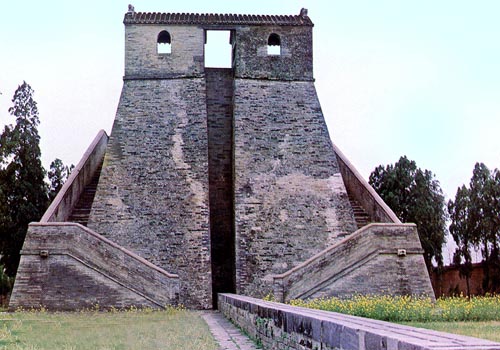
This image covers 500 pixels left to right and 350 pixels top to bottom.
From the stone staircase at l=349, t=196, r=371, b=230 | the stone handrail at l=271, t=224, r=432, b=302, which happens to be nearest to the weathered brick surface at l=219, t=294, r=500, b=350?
the stone handrail at l=271, t=224, r=432, b=302

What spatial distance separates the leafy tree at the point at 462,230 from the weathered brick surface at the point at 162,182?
1259 cm

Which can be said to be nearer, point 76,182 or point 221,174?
point 76,182

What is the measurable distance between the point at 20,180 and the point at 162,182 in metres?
7.50

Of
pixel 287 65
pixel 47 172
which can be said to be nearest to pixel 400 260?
pixel 287 65

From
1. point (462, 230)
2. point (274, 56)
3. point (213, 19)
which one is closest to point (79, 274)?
point (274, 56)

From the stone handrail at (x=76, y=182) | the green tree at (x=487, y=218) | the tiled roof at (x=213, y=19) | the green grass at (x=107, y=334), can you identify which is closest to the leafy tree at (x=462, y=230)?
the green tree at (x=487, y=218)

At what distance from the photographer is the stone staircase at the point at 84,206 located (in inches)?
862

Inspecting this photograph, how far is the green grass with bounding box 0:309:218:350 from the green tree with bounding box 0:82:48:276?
12831mm

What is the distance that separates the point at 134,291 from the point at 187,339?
843 cm

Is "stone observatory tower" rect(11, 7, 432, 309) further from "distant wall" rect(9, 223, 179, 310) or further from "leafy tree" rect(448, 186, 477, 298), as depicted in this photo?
"leafy tree" rect(448, 186, 477, 298)

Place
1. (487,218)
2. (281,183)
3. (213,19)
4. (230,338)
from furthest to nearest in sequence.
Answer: (487,218)
(213,19)
(281,183)
(230,338)

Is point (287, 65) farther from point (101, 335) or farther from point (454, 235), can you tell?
point (101, 335)

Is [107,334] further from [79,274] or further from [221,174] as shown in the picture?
[221,174]

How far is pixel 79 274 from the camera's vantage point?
56.8 feet
